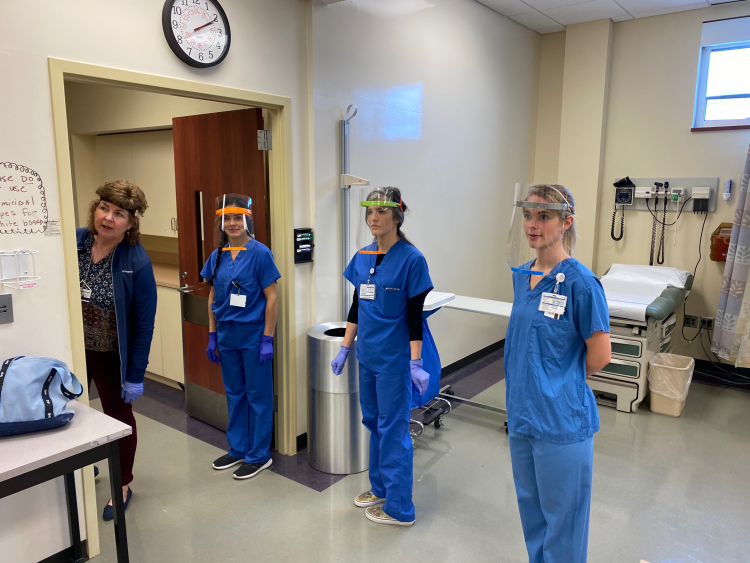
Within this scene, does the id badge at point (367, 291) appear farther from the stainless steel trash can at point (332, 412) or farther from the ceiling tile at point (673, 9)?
the ceiling tile at point (673, 9)

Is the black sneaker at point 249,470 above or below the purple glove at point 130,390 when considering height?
below

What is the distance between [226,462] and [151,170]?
7.68ft

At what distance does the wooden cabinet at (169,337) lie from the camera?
13.0ft

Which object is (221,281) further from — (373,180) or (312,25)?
(312,25)

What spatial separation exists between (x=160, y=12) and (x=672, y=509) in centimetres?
323

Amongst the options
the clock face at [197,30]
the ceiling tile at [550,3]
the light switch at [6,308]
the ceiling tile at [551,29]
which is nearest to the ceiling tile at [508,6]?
the ceiling tile at [550,3]

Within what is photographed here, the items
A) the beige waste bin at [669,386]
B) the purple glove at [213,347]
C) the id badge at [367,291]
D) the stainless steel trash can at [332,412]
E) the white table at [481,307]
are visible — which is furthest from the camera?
the beige waste bin at [669,386]

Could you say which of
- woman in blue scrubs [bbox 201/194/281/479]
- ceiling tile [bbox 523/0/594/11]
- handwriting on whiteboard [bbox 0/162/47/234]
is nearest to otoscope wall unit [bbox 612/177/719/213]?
ceiling tile [bbox 523/0/594/11]

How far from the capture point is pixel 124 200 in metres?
2.34

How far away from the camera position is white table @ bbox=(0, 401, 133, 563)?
1.54 meters

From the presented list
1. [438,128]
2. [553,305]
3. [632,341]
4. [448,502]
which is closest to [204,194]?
[438,128]

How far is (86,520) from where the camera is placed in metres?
2.22

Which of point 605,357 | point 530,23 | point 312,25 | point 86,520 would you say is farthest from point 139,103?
point 605,357

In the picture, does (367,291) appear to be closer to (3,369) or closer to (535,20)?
(3,369)
